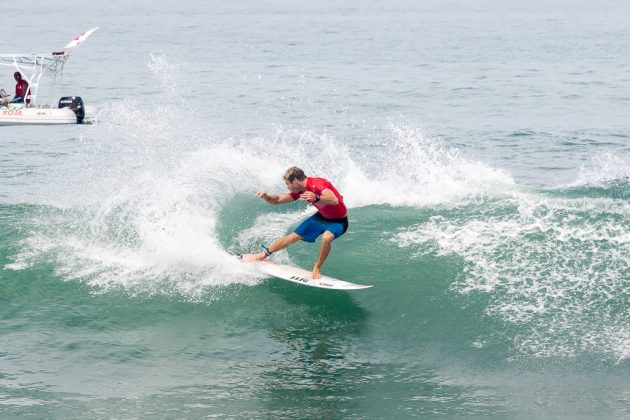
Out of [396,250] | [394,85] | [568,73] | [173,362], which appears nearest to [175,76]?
[394,85]

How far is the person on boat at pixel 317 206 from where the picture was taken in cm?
1241

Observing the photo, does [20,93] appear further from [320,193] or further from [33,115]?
[320,193]

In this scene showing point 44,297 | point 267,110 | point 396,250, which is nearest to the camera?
point 44,297

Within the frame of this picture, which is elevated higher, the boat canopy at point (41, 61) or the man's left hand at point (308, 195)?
the boat canopy at point (41, 61)

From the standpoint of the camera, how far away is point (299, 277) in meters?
13.2

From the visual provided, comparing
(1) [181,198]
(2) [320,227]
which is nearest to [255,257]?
(2) [320,227]

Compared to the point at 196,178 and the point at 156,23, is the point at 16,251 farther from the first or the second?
the point at 156,23

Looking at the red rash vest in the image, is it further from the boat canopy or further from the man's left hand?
the boat canopy

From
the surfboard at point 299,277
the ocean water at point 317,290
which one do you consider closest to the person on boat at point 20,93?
the ocean water at point 317,290

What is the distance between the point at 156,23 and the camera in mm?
73500

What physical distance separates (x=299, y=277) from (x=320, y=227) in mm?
861

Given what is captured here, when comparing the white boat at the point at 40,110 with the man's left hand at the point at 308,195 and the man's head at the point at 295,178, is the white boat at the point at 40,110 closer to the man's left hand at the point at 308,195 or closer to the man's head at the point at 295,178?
the man's head at the point at 295,178

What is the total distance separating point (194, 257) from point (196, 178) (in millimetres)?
3534

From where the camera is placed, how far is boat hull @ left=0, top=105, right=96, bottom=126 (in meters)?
26.3
